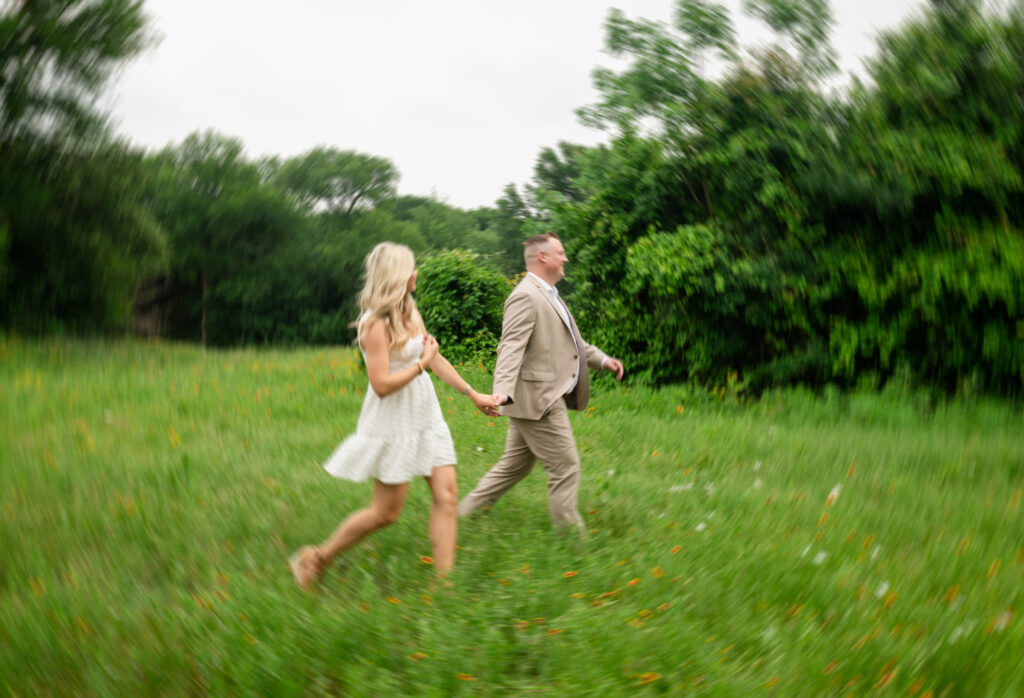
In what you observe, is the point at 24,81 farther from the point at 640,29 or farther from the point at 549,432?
the point at 549,432

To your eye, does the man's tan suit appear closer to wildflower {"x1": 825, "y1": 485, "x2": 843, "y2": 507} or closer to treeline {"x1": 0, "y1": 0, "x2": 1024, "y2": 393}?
wildflower {"x1": 825, "y1": 485, "x2": 843, "y2": 507}

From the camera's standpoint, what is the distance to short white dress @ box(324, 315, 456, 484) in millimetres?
3873

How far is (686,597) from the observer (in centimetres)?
375

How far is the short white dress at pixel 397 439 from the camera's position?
3.87 metres

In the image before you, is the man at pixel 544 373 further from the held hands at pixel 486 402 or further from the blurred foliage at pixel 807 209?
the blurred foliage at pixel 807 209

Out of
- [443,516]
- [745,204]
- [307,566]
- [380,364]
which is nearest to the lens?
[380,364]

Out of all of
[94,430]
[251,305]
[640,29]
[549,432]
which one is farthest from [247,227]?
[549,432]

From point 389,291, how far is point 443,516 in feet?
4.25

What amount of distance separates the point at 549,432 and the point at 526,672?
1753mm

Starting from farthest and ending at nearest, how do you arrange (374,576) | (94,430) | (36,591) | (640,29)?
(640,29), (94,430), (374,576), (36,591)

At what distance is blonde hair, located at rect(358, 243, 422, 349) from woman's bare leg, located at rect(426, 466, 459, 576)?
2.59 feet

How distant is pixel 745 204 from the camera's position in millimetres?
11227

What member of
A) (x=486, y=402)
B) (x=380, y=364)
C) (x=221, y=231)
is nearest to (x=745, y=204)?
(x=486, y=402)

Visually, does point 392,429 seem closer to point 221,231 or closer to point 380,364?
point 380,364
